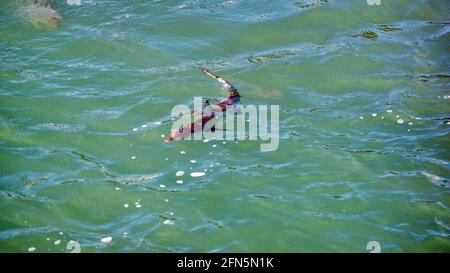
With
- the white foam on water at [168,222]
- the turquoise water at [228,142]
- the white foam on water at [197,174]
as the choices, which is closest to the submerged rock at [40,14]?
the turquoise water at [228,142]

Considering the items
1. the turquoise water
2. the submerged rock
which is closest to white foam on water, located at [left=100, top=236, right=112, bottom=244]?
the turquoise water

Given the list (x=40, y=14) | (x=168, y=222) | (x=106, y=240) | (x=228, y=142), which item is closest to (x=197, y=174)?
(x=228, y=142)

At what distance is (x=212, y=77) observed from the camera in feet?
28.1

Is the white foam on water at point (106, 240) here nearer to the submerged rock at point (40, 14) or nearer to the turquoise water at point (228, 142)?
the turquoise water at point (228, 142)

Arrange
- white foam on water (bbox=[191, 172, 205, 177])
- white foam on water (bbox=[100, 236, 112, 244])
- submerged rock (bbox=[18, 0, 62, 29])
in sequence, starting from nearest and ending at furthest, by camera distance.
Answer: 1. white foam on water (bbox=[100, 236, 112, 244])
2. white foam on water (bbox=[191, 172, 205, 177])
3. submerged rock (bbox=[18, 0, 62, 29])

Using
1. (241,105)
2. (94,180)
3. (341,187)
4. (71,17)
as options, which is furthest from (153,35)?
(341,187)

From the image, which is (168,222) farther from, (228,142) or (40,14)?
(40,14)

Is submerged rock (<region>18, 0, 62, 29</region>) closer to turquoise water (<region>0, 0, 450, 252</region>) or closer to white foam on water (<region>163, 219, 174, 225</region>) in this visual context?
turquoise water (<region>0, 0, 450, 252</region>)

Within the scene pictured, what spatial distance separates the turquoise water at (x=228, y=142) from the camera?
6.18 meters

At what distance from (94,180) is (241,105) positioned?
231 cm

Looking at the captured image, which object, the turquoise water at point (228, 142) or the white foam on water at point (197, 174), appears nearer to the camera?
the turquoise water at point (228, 142)

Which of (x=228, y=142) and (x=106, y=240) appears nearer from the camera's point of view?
(x=106, y=240)

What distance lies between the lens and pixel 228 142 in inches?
288

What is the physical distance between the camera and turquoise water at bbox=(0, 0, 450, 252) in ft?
20.3
